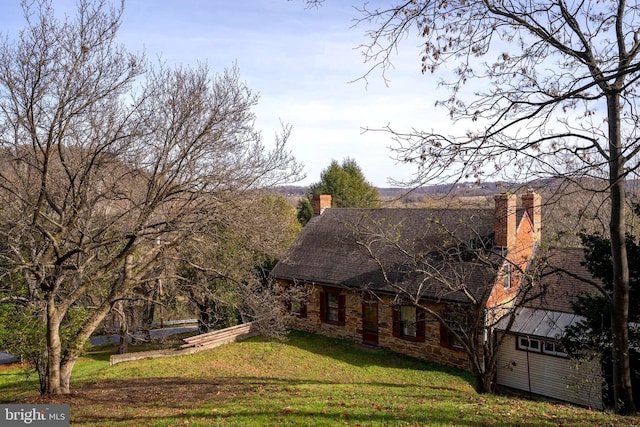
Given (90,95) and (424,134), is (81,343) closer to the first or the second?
(90,95)

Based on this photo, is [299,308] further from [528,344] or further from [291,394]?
[291,394]

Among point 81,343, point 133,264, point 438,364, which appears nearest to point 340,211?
point 438,364

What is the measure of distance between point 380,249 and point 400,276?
6.88ft

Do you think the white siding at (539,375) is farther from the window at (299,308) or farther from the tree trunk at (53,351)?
the tree trunk at (53,351)

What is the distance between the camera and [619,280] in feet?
26.1

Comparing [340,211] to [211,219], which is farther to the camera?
[340,211]

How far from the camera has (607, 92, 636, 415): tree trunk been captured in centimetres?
713

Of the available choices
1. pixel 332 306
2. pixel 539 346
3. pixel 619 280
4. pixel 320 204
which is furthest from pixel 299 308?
pixel 619 280

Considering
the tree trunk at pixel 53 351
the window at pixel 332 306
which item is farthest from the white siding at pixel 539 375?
the tree trunk at pixel 53 351

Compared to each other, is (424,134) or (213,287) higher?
(424,134)

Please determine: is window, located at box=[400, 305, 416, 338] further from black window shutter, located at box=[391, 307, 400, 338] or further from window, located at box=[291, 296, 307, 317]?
window, located at box=[291, 296, 307, 317]

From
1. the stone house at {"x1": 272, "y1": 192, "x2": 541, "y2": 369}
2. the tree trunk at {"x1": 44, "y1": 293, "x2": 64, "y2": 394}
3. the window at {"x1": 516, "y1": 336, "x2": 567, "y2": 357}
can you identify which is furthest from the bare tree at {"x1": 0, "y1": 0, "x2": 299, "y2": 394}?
the window at {"x1": 516, "y1": 336, "x2": 567, "y2": 357}

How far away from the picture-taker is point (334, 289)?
66.8ft

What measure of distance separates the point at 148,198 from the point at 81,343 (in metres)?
4.23
